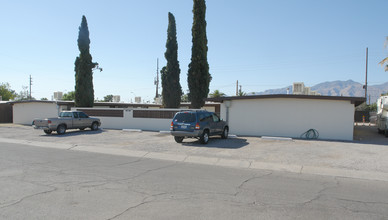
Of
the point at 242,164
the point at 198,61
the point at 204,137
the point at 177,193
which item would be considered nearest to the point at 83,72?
the point at 198,61

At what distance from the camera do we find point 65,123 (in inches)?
838

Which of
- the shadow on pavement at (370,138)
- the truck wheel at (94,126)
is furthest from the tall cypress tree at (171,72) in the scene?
the shadow on pavement at (370,138)

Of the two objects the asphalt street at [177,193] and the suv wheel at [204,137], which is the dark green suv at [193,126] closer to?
the suv wheel at [204,137]

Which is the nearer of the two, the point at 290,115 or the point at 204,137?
the point at 204,137

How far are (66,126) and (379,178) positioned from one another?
788 inches

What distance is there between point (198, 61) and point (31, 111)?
20.4m

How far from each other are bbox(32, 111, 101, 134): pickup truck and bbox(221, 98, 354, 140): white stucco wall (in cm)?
1101

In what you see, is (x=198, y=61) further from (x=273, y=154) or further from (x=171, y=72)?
(x=273, y=154)

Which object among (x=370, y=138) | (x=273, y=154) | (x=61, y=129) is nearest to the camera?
(x=273, y=154)

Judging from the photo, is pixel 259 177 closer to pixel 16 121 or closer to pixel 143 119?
pixel 143 119

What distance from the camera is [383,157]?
11578 millimetres

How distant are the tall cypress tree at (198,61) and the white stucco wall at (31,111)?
1477cm

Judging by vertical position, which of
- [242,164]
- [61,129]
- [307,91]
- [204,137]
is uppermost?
[307,91]

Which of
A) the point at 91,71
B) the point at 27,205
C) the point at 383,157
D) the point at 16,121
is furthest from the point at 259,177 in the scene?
the point at 16,121
